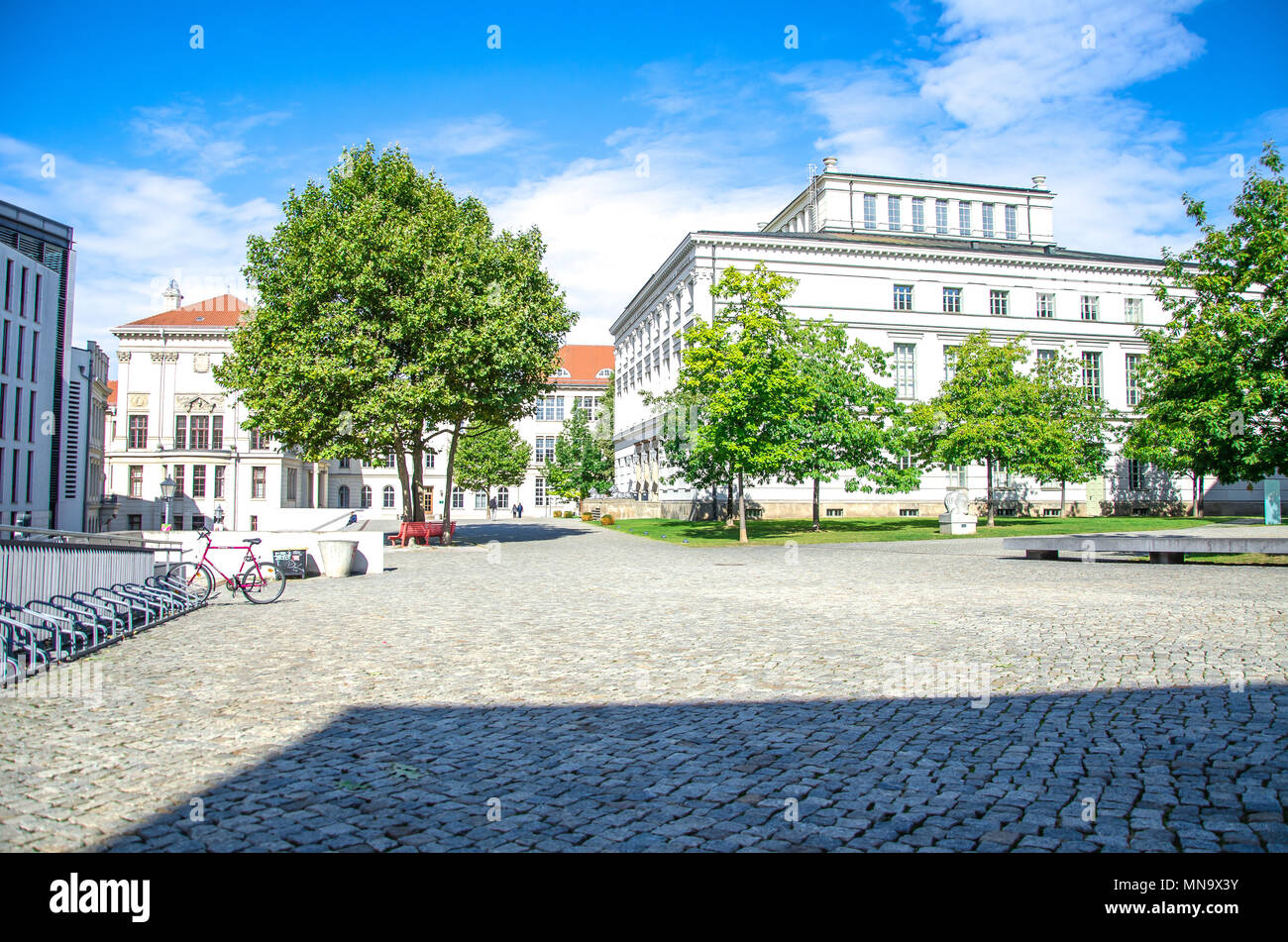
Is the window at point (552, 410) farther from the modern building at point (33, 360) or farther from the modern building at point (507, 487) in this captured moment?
the modern building at point (33, 360)

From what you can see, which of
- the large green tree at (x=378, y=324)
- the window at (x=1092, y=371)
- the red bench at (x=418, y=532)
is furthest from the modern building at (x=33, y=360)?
the window at (x=1092, y=371)

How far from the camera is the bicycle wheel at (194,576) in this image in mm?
14625

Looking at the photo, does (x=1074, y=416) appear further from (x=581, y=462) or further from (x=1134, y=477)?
(x=581, y=462)

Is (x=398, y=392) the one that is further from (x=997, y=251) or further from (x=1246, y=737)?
(x=997, y=251)

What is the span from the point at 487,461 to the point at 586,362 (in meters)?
26.8

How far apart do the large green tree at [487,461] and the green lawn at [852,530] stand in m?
32.4

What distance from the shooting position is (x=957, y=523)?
3478 cm

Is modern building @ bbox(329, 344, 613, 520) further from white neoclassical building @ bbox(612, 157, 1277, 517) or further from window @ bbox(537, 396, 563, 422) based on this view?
white neoclassical building @ bbox(612, 157, 1277, 517)

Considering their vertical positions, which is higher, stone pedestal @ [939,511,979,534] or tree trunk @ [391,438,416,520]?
tree trunk @ [391,438,416,520]

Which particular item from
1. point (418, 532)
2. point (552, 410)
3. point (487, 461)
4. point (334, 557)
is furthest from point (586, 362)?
point (334, 557)

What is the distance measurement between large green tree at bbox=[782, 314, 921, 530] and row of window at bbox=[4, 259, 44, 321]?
41977 mm

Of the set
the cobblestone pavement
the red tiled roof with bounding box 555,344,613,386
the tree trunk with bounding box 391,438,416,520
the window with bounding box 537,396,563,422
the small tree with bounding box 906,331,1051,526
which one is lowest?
the cobblestone pavement

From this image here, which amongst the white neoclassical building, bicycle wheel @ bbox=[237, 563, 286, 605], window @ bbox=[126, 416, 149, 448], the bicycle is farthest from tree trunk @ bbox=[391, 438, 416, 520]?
window @ bbox=[126, 416, 149, 448]

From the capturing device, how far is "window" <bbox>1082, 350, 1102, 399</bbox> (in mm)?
54266
